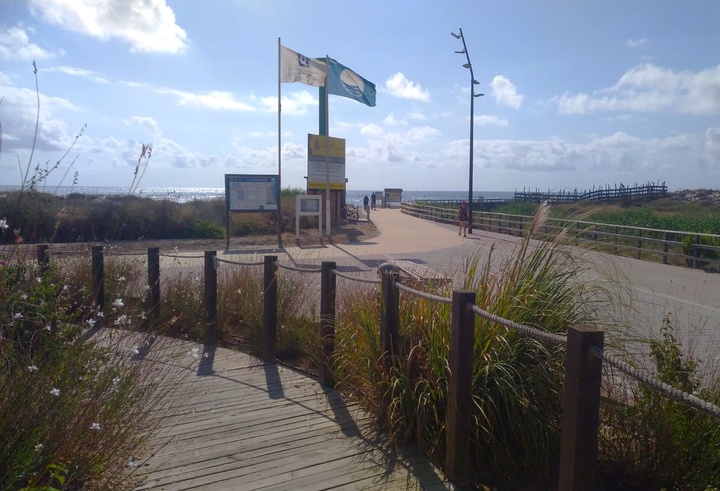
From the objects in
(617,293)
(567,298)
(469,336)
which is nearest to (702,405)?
(469,336)

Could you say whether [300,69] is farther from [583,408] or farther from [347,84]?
[583,408]

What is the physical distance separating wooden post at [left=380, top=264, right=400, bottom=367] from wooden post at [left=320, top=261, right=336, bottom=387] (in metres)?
1.09

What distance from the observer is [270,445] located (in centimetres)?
452

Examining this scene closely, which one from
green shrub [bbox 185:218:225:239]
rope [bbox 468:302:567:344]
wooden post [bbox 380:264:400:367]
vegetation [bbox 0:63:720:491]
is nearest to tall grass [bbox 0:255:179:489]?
vegetation [bbox 0:63:720:491]

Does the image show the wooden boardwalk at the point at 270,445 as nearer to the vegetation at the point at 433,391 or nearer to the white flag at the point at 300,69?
the vegetation at the point at 433,391

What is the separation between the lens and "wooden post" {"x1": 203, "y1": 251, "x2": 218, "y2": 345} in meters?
7.38

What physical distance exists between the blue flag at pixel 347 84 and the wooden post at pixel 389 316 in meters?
23.4

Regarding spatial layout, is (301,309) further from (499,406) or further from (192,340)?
(499,406)

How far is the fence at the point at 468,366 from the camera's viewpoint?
2836 mm

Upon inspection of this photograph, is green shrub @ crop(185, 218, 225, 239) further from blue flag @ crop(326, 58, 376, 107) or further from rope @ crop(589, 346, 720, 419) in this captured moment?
rope @ crop(589, 346, 720, 419)

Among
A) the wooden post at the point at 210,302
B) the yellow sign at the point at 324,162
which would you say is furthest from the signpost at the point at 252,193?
the wooden post at the point at 210,302

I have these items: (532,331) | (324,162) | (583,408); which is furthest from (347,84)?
(583,408)

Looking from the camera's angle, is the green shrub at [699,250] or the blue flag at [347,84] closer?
the green shrub at [699,250]

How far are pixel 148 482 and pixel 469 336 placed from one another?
2081mm
